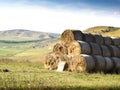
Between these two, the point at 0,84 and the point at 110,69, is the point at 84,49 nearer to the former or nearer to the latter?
the point at 110,69

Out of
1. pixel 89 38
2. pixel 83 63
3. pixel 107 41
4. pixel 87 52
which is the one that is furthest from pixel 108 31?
pixel 83 63

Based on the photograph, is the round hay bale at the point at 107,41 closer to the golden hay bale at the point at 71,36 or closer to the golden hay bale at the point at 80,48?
the golden hay bale at the point at 71,36

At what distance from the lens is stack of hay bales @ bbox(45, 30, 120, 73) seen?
915 inches

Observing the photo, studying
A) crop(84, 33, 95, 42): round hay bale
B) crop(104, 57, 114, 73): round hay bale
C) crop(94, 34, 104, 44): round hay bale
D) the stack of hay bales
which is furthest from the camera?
crop(94, 34, 104, 44): round hay bale

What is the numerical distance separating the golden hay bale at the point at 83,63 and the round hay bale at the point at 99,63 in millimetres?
336

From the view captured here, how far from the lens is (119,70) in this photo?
25250mm

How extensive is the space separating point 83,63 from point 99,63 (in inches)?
52.4

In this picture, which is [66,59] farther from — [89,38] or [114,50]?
[114,50]

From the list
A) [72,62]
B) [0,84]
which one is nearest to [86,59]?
[72,62]

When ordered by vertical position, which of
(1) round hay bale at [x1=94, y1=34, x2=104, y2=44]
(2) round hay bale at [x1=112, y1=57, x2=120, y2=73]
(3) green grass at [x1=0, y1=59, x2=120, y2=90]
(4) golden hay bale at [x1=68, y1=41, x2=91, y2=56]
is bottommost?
(2) round hay bale at [x1=112, y1=57, x2=120, y2=73]

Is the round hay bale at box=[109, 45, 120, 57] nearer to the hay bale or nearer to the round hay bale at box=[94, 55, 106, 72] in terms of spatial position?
the round hay bale at box=[94, 55, 106, 72]

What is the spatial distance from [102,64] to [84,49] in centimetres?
161

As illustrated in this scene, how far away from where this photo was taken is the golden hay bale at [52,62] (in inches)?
996

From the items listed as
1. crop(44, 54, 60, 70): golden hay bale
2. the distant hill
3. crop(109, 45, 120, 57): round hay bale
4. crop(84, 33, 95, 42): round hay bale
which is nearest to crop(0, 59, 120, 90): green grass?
crop(44, 54, 60, 70): golden hay bale
